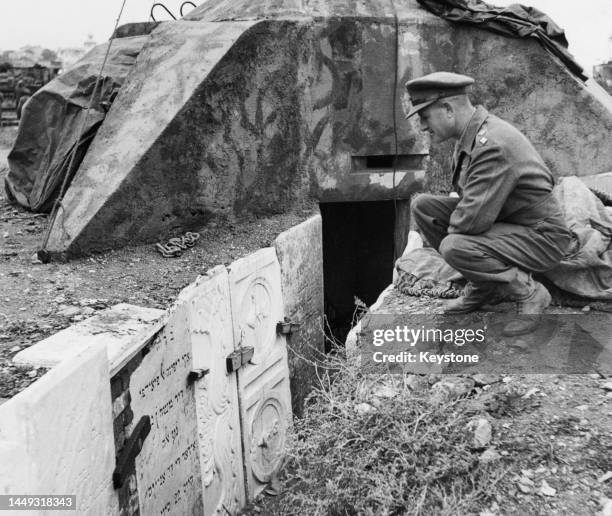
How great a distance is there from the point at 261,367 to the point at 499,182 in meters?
2.68

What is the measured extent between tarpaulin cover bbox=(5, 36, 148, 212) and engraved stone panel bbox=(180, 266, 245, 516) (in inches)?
81.6

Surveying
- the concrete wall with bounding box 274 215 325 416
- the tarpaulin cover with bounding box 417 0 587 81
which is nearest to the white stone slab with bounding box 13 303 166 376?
the concrete wall with bounding box 274 215 325 416

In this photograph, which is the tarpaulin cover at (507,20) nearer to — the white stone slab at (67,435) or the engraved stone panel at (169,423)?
the engraved stone panel at (169,423)

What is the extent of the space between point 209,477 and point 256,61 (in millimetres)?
3289

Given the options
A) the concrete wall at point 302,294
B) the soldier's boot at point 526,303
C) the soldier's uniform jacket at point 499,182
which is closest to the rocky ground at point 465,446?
the soldier's boot at point 526,303

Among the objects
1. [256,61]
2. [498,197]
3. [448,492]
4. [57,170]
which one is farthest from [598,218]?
[57,170]

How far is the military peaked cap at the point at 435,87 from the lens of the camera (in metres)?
3.82

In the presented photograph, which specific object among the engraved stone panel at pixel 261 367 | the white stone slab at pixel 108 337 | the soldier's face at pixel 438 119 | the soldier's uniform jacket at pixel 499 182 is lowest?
the engraved stone panel at pixel 261 367

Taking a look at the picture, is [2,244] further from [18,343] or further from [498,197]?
[498,197]

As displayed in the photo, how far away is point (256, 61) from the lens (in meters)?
5.90

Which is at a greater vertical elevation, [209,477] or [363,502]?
[363,502]

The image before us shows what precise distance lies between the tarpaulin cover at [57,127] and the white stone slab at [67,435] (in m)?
3.23

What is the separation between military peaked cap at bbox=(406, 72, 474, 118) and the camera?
12.5 ft

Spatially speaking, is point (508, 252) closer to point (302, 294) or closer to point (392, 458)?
point (392, 458)
